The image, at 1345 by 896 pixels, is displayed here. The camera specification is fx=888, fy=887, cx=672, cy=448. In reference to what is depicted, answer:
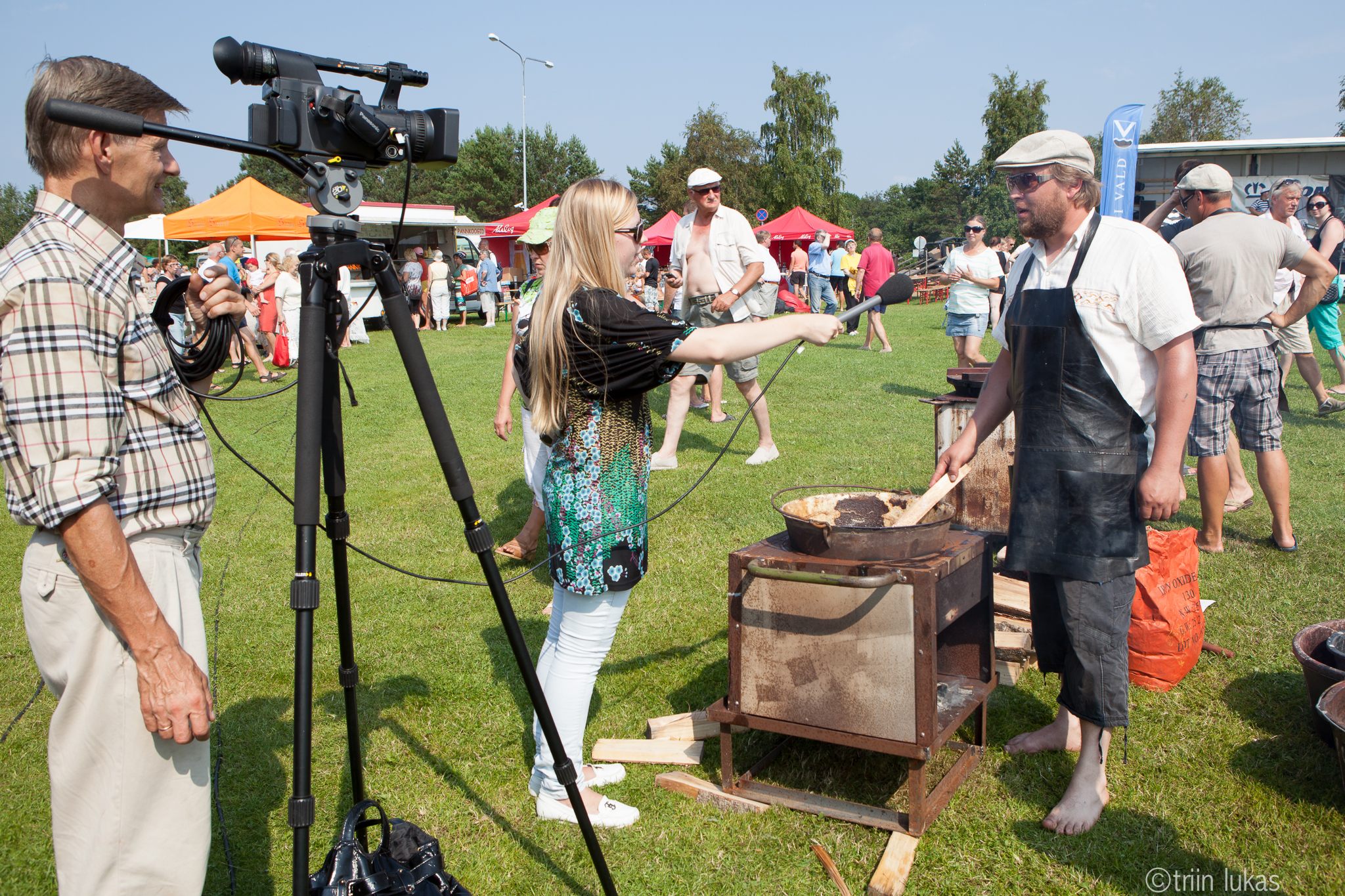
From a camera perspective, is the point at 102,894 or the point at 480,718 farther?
Answer: the point at 480,718

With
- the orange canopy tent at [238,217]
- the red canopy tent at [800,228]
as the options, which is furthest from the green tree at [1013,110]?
the orange canopy tent at [238,217]

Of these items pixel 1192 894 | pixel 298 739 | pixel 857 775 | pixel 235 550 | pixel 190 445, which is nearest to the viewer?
pixel 298 739

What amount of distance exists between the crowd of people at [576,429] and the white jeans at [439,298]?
1534 centimetres

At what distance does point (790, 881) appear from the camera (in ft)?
8.69

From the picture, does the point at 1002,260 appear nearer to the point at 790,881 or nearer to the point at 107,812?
the point at 790,881

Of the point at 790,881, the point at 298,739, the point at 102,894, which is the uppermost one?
the point at 298,739

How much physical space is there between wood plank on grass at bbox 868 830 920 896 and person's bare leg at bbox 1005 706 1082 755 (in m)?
0.74

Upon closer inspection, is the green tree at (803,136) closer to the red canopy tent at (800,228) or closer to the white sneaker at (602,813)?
the red canopy tent at (800,228)

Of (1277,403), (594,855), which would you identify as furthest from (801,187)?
(594,855)

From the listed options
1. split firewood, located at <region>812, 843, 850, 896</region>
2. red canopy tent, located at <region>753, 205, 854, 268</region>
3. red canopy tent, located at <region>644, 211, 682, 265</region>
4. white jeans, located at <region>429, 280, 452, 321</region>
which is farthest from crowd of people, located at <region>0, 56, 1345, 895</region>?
red canopy tent, located at <region>753, 205, 854, 268</region>

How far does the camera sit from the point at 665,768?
3285 millimetres

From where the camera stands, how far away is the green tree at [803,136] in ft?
180

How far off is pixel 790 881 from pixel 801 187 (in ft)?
179

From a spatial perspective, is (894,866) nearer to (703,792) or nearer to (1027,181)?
(703,792)
